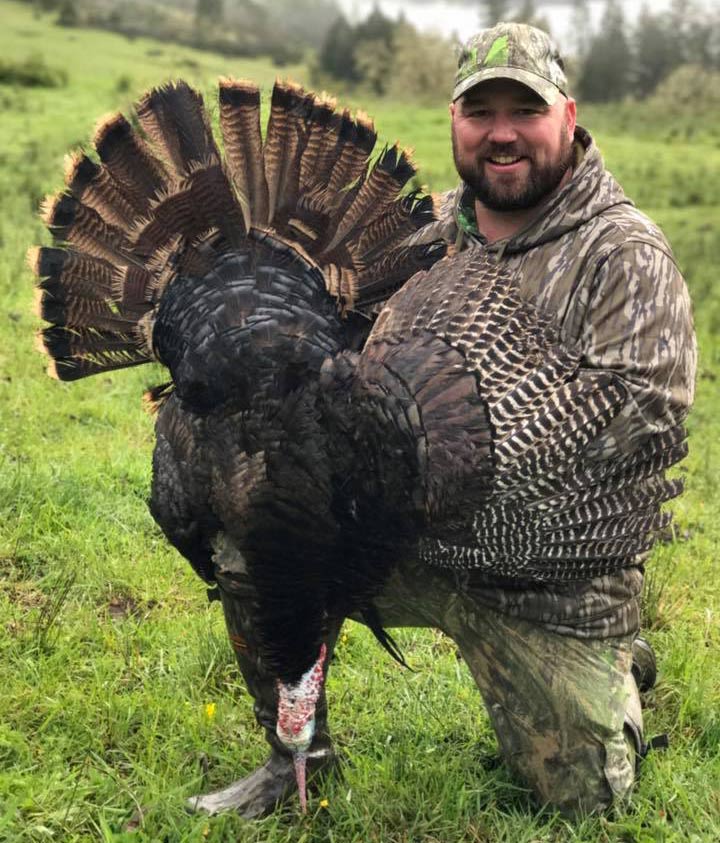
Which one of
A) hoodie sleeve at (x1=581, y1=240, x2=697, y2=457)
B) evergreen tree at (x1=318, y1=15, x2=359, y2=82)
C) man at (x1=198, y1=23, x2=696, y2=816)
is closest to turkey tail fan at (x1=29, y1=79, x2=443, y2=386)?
man at (x1=198, y1=23, x2=696, y2=816)

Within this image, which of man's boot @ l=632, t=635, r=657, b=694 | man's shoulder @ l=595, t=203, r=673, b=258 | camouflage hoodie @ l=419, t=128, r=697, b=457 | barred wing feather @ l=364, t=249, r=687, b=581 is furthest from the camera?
man's boot @ l=632, t=635, r=657, b=694

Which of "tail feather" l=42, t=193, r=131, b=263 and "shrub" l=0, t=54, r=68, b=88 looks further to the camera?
"shrub" l=0, t=54, r=68, b=88

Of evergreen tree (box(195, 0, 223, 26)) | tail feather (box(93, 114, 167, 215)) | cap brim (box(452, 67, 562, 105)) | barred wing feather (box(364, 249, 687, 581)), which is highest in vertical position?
cap brim (box(452, 67, 562, 105))

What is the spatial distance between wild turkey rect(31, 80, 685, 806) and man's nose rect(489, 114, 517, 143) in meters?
0.31

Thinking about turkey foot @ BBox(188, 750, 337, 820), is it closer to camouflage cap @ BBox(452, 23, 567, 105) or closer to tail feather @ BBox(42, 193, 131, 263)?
tail feather @ BBox(42, 193, 131, 263)

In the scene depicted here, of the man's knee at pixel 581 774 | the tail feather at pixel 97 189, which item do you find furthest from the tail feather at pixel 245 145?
the man's knee at pixel 581 774

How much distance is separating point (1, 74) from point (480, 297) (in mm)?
17819

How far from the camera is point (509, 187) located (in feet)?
9.16

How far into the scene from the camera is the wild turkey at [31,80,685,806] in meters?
2.36

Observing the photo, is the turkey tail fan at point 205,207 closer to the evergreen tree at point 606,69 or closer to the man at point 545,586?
the man at point 545,586

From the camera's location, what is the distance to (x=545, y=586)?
2686mm

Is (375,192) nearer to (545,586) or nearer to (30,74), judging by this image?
(545,586)

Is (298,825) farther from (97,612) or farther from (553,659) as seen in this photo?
(97,612)

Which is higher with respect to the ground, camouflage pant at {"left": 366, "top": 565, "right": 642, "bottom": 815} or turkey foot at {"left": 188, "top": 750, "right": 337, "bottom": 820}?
camouflage pant at {"left": 366, "top": 565, "right": 642, "bottom": 815}
